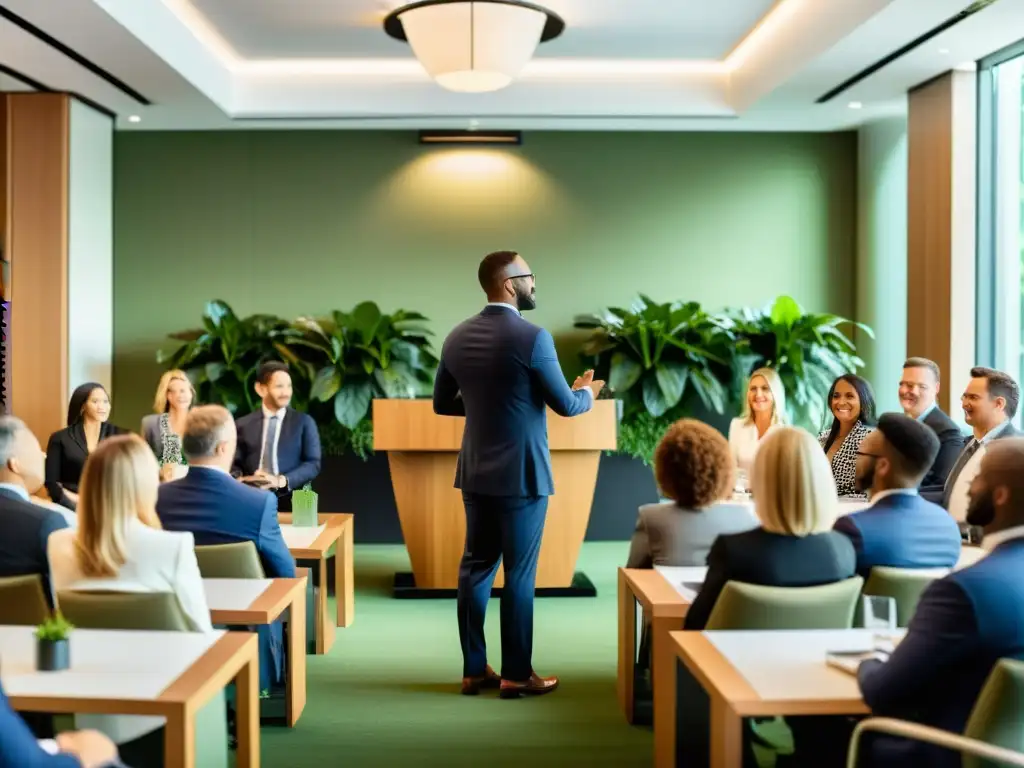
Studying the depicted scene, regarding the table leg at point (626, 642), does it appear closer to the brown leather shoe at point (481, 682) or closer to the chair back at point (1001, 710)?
the brown leather shoe at point (481, 682)

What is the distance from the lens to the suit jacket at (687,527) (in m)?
3.74

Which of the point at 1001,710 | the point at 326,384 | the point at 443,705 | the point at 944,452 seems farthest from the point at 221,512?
the point at 326,384

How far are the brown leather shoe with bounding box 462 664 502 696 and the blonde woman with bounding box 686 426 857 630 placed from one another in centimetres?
199

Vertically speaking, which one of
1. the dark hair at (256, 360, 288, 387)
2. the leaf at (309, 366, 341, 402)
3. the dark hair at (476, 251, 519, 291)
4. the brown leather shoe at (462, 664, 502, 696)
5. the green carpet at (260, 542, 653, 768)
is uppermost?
the dark hair at (476, 251, 519, 291)

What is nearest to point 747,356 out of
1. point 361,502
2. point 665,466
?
point 361,502

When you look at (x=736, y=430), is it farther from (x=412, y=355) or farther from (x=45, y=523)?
(x=45, y=523)

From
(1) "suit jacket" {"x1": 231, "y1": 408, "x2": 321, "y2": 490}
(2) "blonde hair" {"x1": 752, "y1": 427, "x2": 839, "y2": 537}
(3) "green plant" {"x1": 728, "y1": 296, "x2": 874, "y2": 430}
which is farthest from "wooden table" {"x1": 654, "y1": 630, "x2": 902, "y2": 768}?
(3) "green plant" {"x1": 728, "y1": 296, "x2": 874, "y2": 430}

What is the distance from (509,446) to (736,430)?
2138 mm

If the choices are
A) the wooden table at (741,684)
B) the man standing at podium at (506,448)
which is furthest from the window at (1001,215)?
the wooden table at (741,684)

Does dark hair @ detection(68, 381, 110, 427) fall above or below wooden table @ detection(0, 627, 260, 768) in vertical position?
above

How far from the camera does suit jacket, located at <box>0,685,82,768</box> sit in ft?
6.25

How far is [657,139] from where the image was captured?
9398 millimetres

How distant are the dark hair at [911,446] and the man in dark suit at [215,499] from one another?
2080mm

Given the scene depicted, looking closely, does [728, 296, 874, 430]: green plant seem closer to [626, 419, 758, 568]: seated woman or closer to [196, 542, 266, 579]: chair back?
[626, 419, 758, 568]: seated woman
